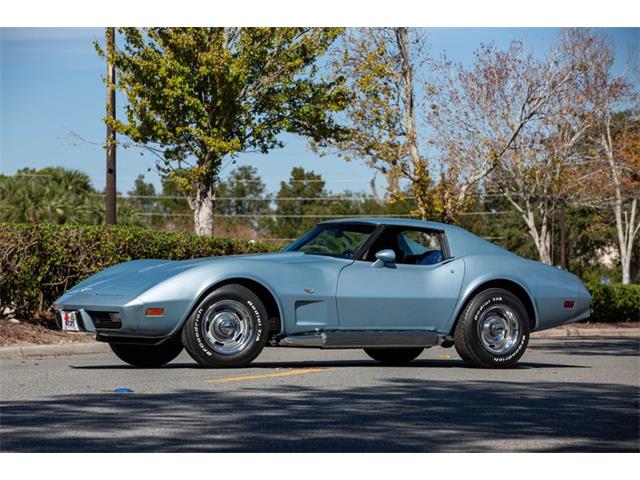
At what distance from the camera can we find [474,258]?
35.2ft

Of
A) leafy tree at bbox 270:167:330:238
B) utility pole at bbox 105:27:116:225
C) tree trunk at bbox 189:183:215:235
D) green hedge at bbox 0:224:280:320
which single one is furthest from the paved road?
leafy tree at bbox 270:167:330:238

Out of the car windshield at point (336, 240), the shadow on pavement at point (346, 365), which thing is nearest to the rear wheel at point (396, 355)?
the shadow on pavement at point (346, 365)

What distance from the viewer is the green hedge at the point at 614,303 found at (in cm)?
2670

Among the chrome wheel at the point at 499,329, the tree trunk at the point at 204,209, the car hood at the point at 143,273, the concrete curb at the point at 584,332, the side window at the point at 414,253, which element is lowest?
the concrete curb at the point at 584,332

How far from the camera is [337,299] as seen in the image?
10000 millimetres

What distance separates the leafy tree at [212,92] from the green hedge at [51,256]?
7343 millimetres

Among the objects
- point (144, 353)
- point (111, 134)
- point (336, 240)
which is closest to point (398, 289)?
point (336, 240)

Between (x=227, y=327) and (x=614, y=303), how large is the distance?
1944 centimetres

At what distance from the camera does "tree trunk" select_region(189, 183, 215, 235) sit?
24.8m

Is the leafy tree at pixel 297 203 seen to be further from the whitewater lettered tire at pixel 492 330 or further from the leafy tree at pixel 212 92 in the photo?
the whitewater lettered tire at pixel 492 330

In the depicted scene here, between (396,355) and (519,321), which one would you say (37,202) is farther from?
(519,321)

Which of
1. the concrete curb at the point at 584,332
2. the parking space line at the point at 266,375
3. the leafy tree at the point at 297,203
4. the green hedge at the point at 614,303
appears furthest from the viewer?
the leafy tree at the point at 297,203

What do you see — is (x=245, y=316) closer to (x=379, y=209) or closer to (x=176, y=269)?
(x=176, y=269)

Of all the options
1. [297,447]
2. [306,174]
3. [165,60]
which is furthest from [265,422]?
[306,174]
